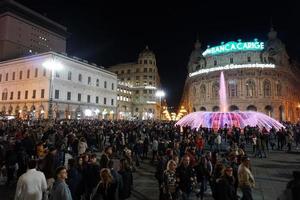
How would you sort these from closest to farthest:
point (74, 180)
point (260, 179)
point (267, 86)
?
point (74, 180) < point (260, 179) < point (267, 86)

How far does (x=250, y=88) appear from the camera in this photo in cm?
6744

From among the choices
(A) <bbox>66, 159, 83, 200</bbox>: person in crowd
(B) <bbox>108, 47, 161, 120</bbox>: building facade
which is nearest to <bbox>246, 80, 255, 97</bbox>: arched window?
(B) <bbox>108, 47, 161, 120</bbox>: building facade

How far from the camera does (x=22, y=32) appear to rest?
7456 centimetres

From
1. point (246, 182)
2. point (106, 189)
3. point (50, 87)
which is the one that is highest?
point (50, 87)

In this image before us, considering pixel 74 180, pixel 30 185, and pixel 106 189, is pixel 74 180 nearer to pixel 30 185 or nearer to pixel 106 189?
pixel 106 189

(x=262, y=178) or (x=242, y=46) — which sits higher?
(x=242, y=46)

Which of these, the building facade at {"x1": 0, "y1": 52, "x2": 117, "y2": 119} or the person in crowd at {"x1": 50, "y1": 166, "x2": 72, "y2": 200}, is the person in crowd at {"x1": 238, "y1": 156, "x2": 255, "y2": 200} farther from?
the building facade at {"x1": 0, "y1": 52, "x2": 117, "y2": 119}

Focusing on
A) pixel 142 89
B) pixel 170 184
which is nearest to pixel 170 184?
pixel 170 184

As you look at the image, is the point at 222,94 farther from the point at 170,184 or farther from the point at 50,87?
the point at 170,184

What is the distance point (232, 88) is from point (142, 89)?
37.0 m

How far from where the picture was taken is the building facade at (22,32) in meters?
70.6

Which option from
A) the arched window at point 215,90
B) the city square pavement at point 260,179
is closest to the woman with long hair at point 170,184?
the city square pavement at point 260,179

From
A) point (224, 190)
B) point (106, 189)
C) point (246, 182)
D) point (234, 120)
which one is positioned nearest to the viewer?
point (106, 189)

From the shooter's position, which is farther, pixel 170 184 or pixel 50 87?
pixel 50 87
